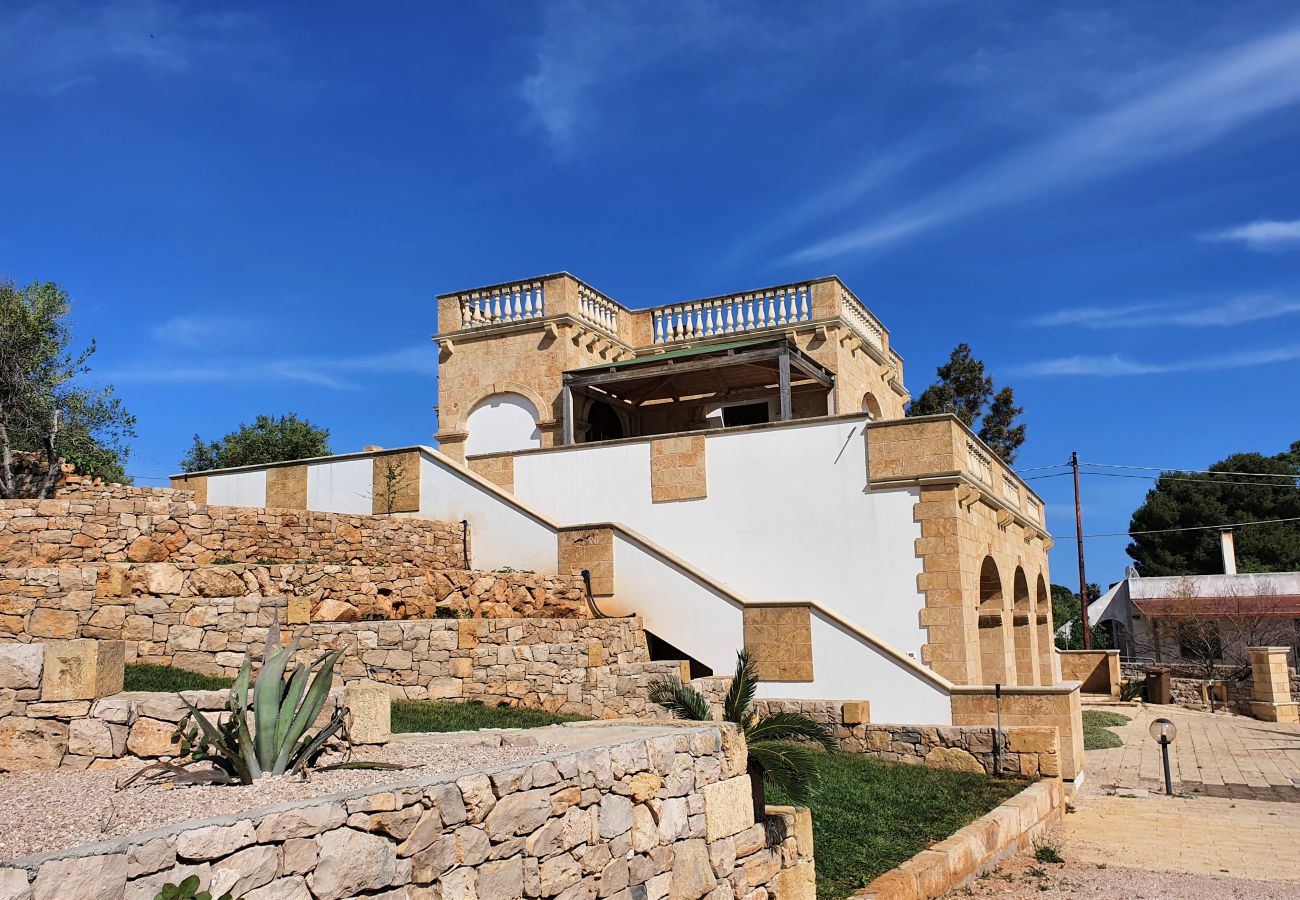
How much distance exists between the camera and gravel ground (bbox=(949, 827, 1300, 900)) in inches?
327

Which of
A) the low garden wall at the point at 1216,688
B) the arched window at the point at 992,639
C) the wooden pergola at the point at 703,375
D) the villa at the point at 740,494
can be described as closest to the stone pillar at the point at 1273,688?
the low garden wall at the point at 1216,688

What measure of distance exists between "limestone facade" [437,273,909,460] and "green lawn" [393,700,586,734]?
9.06m

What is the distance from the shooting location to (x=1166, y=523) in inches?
1961

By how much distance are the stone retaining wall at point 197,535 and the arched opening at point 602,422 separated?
5.78 metres

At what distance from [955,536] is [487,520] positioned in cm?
759

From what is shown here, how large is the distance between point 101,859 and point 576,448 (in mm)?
14784

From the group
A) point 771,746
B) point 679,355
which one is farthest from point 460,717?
point 679,355

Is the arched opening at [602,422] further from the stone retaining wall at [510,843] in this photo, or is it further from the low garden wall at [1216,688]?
the low garden wall at [1216,688]

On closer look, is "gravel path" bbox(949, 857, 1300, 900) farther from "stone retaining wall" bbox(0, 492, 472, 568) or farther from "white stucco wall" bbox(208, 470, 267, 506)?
"white stucco wall" bbox(208, 470, 267, 506)

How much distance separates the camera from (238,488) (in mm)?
19578

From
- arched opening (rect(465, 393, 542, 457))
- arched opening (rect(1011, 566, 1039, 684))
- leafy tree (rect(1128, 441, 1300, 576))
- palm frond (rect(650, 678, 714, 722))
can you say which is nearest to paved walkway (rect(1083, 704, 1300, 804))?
arched opening (rect(1011, 566, 1039, 684))

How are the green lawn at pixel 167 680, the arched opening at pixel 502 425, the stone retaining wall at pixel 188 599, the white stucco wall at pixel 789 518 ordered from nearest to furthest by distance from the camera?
1. the green lawn at pixel 167 680
2. the stone retaining wall at pixel 188 599
3. the white stucco wall at pixel 789 518
4. the arched opening at pixel 502 425

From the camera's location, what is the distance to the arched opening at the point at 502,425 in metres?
21.6

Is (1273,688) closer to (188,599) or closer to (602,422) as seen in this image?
(602,422)
